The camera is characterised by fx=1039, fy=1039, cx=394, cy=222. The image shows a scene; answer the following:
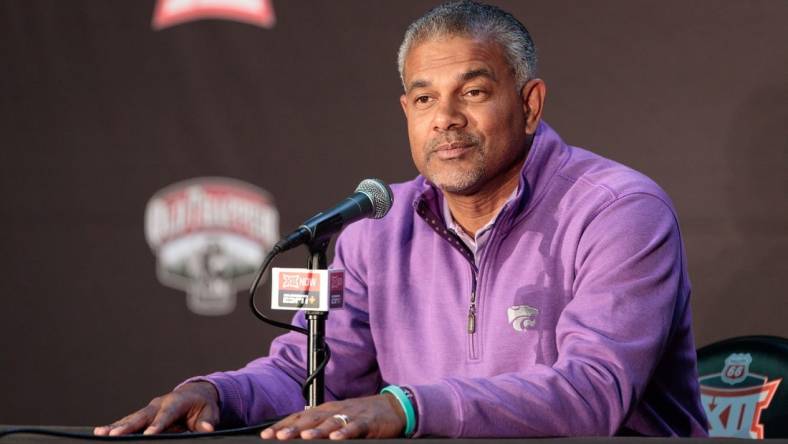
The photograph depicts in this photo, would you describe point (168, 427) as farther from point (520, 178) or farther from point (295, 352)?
point (520, 178)

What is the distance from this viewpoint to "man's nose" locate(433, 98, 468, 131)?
2170 mm

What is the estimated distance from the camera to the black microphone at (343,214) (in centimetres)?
164

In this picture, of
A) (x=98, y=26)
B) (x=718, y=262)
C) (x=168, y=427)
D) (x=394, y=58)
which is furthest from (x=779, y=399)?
(x=98, y=26)

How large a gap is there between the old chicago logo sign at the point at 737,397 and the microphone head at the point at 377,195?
39.7 inches

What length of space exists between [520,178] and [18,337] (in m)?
1.90

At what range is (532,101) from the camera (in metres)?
2.28

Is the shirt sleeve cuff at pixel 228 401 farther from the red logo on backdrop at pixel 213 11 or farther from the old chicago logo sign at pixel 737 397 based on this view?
the red logo on backdrop at pixel 213 11

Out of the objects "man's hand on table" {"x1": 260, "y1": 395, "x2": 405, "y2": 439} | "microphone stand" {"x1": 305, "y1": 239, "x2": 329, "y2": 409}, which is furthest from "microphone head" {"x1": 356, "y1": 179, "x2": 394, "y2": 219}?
"man's hand on table" {"x1": 260, "y1": 395, "x2": 405, "y2": 439}

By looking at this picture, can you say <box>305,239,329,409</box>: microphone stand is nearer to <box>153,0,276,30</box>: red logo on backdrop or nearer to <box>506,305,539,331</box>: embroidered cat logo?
<box>506,305,539,331</box>: embroidered cat logo

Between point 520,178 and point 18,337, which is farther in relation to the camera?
point 18,337

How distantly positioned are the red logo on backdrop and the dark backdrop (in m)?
0.03

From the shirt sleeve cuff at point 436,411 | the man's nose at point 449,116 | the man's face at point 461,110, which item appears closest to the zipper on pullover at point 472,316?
the man's face at point 461,110

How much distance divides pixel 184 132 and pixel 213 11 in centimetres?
39

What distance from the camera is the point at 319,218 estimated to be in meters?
1.69
